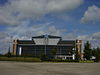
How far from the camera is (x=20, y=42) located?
16600cm

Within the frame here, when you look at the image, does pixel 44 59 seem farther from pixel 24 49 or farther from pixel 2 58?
pixel 24 49

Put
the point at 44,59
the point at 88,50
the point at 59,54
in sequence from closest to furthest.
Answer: the point at 44,59 → the point at 88,50 → the point at 59,54

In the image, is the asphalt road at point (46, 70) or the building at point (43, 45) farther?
the building at point (43, 45)

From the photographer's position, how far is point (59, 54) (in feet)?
513

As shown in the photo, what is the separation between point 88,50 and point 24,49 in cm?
8771

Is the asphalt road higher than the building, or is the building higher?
the building

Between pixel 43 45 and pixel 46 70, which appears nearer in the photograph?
pixel 46 70

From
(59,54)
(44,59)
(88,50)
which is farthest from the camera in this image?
(59,54)

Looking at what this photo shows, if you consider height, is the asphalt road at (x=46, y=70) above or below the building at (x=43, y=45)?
below

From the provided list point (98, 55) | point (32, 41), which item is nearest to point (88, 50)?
point (98, 55)

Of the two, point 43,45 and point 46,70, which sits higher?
point 43,45

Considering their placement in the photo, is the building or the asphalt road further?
the building

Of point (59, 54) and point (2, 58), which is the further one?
point (59, 54)

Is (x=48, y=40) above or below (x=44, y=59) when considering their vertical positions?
above
